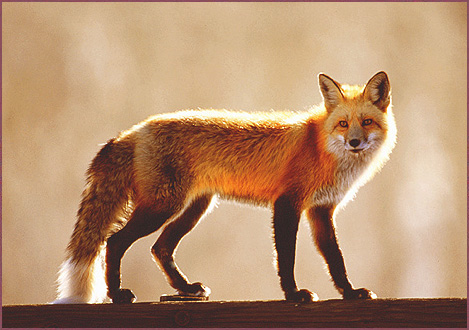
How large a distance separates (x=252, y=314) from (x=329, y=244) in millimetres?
557

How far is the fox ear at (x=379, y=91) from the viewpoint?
2.23 metres

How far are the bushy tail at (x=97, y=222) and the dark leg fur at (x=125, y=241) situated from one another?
95 mm

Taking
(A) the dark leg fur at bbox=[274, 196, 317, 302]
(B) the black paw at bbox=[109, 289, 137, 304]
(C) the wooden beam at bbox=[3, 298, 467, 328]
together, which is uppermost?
(A) the dark leg fur at bbox=[274, 196, 317, 302]

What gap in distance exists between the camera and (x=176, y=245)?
8.00ft

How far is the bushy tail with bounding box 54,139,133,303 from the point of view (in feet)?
7.22

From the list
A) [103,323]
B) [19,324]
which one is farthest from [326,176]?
[19,324]

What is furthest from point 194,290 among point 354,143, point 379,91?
→ point 379,91

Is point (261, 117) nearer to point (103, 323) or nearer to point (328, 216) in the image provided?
point (328, 216)

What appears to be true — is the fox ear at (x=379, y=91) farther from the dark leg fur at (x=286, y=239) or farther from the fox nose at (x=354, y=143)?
the dark leg fur at (x=286, y=239)

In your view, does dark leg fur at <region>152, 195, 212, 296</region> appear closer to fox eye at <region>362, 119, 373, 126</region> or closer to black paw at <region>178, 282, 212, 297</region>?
black paw at <region>178, 282, 212, 297</region>

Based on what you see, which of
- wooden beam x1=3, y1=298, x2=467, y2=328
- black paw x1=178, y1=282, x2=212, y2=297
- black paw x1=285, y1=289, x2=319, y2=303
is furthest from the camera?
black paw x1=178, y1=282, x2=212, y2=297

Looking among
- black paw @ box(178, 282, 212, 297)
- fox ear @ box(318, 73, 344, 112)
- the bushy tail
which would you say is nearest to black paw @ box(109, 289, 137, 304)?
the bushy tail

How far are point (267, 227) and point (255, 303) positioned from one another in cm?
276

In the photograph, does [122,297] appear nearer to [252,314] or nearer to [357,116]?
[252,314]
